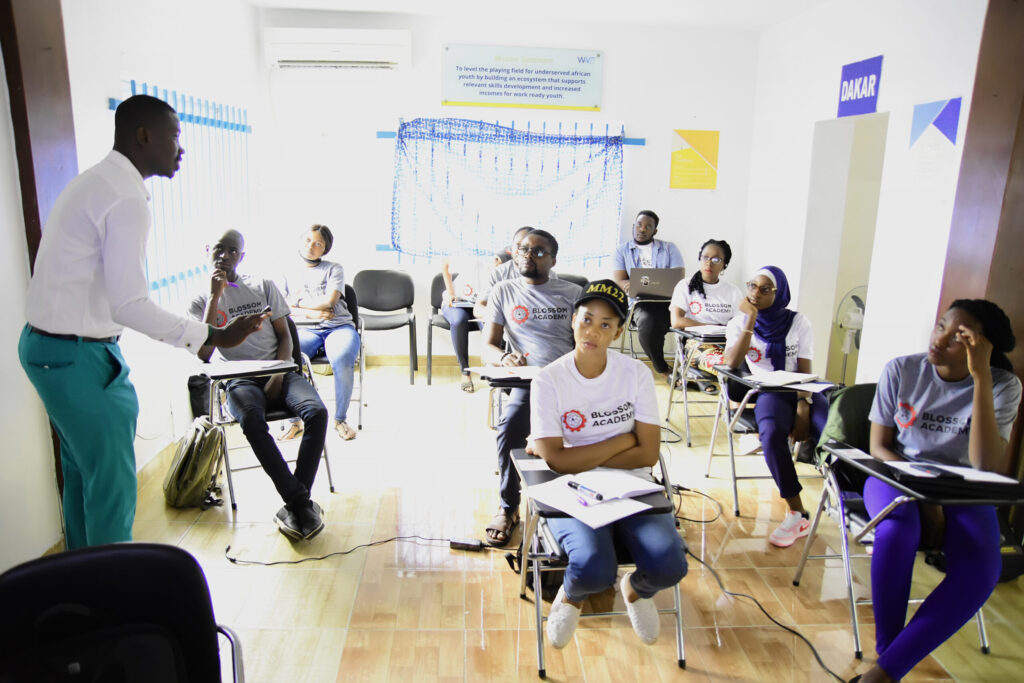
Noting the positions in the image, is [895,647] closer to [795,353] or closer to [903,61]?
[795,353]

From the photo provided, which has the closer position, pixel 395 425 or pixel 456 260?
pixel 395 425

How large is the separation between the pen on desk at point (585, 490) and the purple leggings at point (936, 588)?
3.42ft

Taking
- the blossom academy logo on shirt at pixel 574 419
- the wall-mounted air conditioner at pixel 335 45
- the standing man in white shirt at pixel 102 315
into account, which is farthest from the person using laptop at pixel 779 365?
the wall-mounted air conditioner at pixel 335 45

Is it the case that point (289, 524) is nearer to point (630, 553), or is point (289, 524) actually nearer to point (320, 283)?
point (630, 553)

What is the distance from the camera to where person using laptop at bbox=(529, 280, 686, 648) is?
7.41 feet

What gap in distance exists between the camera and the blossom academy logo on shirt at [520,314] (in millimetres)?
3555

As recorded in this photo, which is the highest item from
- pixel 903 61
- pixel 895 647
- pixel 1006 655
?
pixel 903 61

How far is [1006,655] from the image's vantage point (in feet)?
8.07

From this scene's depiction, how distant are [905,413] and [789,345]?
3.70 feet

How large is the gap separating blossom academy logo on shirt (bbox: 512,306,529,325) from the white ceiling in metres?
3.13

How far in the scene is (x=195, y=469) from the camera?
3400mm

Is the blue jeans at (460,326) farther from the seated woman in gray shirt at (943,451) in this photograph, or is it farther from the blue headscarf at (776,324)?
the seated woman in gray shirt at (943,451)

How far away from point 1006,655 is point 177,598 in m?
2.77

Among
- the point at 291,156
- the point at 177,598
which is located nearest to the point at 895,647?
the point at 177,598
